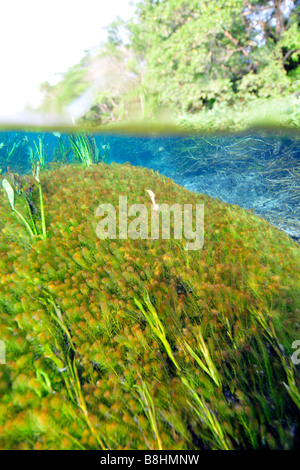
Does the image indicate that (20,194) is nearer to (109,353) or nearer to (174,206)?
(174,206)

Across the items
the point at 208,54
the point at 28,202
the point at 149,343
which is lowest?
the point at 149,343

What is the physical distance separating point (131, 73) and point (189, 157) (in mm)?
3423

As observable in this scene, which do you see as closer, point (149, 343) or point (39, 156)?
point (149, 343)

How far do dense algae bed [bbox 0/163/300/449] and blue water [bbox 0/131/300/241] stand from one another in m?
2.50

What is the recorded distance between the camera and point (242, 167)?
21.0ft

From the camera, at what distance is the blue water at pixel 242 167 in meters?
5.14

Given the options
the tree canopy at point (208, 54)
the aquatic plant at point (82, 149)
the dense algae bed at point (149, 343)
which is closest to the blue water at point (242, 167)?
the aquatic plant at point (82, 149)

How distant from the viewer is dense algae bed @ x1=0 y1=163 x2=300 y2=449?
1213 millimetres

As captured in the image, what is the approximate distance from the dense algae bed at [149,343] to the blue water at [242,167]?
2502mm

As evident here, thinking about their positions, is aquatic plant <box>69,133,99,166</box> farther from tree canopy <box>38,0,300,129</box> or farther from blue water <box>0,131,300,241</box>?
tree canopy <box>38,0,300,129</box>

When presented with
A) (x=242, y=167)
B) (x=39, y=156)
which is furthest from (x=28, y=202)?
(x=242, y=167)

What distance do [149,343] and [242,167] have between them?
5.83 meters

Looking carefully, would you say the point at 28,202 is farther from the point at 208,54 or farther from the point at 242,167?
the point at 208,54

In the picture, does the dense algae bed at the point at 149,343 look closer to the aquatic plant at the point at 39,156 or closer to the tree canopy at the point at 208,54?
the aquatic plant at the point at 39,156
